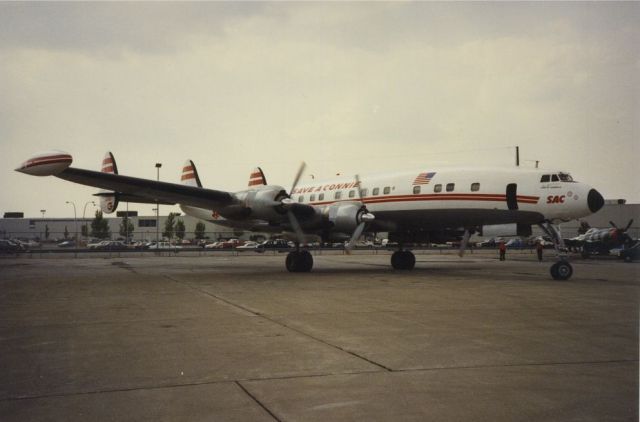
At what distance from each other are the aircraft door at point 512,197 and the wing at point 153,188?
942 centimetres

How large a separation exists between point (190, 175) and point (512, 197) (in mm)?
16208

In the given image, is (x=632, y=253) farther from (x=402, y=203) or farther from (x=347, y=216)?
(x=347, y=216)

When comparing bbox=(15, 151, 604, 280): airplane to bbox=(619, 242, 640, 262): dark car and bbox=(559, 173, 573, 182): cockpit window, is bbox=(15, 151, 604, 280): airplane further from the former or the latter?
bbox=(619, 242, 640, 262): dark car

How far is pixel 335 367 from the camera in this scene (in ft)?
19.1

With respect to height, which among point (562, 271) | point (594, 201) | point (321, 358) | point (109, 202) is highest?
point (109, 202)

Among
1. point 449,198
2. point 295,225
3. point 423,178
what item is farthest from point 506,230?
point 295,225

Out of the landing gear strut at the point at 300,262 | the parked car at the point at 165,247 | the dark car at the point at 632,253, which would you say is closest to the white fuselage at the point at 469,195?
the landing gear strut at the point at 300,262

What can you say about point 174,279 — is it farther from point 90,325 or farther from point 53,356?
point 53,356

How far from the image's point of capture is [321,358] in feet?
20.5

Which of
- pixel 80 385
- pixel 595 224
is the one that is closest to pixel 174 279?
pixel 80 385

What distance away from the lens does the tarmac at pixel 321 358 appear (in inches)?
177

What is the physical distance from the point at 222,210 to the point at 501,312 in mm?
12454

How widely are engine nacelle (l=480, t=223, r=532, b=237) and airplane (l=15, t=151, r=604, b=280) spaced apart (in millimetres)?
32

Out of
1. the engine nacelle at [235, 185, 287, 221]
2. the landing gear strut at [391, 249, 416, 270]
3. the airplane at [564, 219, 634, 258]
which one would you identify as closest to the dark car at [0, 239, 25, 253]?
the engine nacelle at [235, 185, 287, 221]
